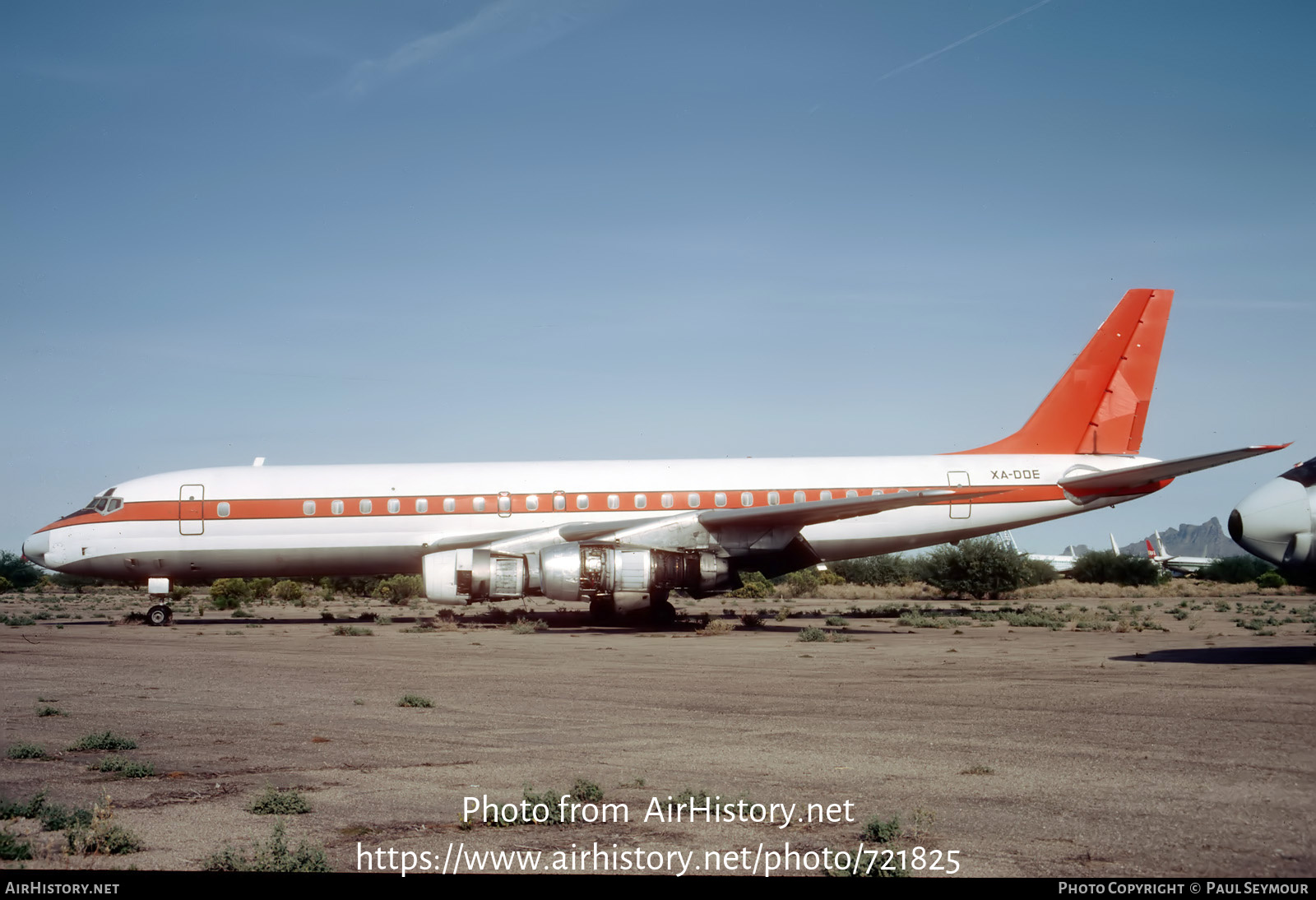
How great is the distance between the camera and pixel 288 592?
137 feet

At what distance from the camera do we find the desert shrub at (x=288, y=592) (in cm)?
4093

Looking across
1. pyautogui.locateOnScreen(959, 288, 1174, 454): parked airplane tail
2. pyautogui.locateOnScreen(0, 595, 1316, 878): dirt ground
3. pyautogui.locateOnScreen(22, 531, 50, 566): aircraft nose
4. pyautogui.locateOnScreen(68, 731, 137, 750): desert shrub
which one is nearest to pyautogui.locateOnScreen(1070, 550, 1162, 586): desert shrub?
pyautogui.locateOnScreen(959, 288, 1174, 454): parked airplane tail

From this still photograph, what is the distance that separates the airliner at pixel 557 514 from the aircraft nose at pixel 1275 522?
9784 millimetres

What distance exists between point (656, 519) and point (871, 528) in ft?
18.6

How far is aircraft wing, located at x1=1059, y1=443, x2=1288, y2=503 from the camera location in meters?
20.0

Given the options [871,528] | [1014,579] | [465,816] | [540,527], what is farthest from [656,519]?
[1014,579]

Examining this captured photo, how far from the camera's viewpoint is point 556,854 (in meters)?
4.85

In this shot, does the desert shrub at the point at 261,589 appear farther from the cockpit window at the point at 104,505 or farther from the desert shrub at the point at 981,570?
the desert shrub at the point at 981,570

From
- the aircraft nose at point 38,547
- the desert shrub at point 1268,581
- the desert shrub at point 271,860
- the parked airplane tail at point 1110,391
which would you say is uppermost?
the parked airplane tail at point 1110,391

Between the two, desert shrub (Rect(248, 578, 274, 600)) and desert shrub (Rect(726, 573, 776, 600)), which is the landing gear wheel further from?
desert shrub (Rect(248, 578, 274, 600))

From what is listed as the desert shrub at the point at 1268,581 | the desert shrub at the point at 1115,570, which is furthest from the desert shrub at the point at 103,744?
the desert shrub at the point at 1268,581

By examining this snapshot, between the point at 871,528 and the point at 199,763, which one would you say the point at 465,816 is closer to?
the point at 199,763

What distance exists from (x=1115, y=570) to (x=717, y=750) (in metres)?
54.7

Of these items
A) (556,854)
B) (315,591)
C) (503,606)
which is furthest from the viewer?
(315,591)
